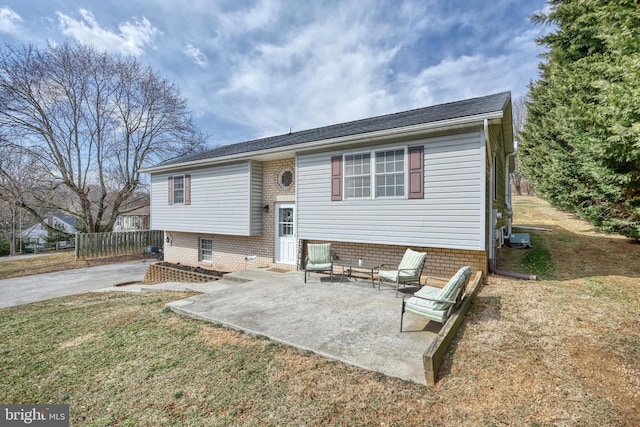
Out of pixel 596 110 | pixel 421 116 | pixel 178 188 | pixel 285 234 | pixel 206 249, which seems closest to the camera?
pixel 596 110

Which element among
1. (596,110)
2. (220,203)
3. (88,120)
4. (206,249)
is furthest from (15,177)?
(596,110)

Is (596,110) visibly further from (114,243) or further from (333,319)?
(114,243)

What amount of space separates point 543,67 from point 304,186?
59.3 feet

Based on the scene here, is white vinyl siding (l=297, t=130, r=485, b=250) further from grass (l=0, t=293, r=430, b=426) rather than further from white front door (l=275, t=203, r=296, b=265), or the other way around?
grass (l=0, t=293, r=430, b=426)

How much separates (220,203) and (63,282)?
6854mm

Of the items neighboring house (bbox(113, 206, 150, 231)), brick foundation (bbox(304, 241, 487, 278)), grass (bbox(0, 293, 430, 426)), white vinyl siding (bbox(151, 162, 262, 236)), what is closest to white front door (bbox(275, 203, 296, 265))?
white vinyl siding (bbox(151, 162, 262, 236))

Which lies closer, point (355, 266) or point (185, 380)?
point (185, 380)

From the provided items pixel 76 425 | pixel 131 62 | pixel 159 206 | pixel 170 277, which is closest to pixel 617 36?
pixel 76 425

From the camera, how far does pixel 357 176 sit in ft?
25.8

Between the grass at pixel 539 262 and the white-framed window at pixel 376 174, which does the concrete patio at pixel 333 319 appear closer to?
the white-framed window at pixel 376 174

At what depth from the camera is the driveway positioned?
351 inches

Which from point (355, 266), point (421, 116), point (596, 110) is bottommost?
point (355, 266)

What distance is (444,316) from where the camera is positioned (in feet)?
13.6

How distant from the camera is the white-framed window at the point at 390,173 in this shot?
723cm
